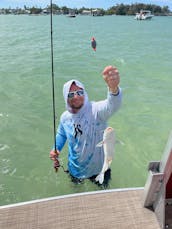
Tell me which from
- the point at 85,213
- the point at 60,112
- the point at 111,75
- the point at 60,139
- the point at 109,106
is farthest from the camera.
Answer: the point at 60,112

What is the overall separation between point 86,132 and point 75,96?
0.43 m

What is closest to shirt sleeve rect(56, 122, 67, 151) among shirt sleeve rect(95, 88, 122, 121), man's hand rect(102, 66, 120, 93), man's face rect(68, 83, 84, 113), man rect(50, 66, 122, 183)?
man rect(50, 66, 122, 183)

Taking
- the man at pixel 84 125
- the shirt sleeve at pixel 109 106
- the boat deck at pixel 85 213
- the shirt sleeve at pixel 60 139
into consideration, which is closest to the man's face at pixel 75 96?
the man at pixel 84 125

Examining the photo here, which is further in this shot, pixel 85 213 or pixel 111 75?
pixel 111 75

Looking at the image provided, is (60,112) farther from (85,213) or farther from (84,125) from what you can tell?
(85,213)

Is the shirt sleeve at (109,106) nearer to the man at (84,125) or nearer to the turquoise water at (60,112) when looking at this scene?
the man at (84,125)

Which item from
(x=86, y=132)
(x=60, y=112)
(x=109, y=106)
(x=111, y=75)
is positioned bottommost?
(x=60, y=112)

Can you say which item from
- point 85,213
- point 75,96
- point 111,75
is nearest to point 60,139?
point 75,96

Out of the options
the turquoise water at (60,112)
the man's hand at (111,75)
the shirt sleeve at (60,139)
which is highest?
the man's hand at (111,75)

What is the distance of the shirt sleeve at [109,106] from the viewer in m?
2.97

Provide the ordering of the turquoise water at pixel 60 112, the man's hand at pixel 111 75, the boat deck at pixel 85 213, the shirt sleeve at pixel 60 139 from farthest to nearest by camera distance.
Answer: the turquoise water at pixel 60 112 → the shirt sleeve at pixel 60 139 → the man's hand at pixel 111 75 → the boat deck at pixel 85 213

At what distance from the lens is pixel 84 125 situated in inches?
132

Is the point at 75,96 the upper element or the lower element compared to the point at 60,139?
upper

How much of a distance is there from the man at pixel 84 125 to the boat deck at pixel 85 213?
35.5 inches
